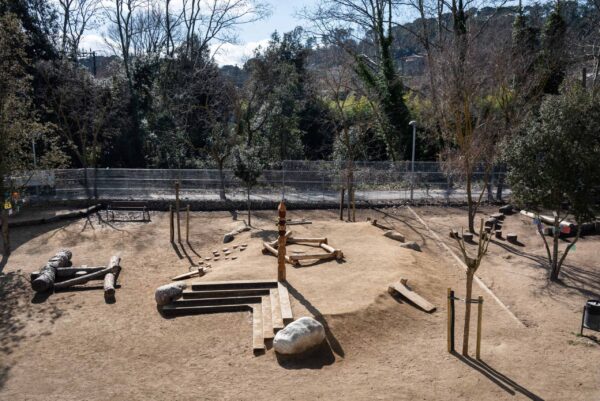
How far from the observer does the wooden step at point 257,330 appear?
30.7ft

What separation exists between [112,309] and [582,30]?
1649 inches

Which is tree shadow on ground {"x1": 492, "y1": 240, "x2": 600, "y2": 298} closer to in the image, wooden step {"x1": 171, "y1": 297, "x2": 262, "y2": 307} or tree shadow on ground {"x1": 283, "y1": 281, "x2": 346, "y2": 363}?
tree shadow on ground {"x1": 283, "y1": 281, "x2": 346, "y2": 363}

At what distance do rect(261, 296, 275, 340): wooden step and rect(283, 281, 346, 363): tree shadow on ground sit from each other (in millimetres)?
561

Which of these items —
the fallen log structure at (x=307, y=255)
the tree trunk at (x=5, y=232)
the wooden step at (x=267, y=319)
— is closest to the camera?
the wooden step at (x=267, y=319)

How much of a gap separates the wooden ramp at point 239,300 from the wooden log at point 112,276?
2082mm

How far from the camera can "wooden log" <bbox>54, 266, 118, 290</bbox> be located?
43.6ft

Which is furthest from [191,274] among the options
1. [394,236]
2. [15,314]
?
[394,236]

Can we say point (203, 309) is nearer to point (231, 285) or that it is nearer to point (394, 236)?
point (231, 285)

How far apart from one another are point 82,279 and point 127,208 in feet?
26.7

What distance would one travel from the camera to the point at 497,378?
831 cm

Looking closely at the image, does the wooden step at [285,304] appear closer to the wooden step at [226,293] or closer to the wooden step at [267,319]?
the wooden step at [267,319]

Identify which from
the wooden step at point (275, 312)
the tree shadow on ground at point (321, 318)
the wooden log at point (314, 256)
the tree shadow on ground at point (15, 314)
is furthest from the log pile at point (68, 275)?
the tree shadow on ground at point (321, 318)

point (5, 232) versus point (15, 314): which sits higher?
point (5, 232)

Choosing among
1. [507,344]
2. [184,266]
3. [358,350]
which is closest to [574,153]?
[507,344]
